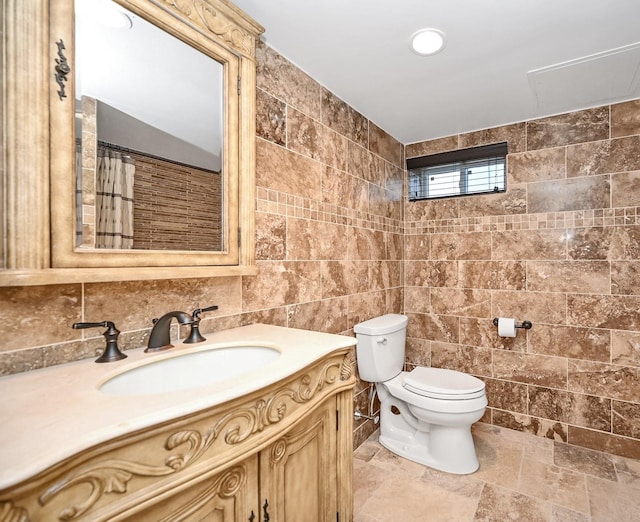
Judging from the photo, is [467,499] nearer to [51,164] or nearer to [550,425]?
[550,425]

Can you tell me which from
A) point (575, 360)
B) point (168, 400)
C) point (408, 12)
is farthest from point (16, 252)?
point (575, 360)

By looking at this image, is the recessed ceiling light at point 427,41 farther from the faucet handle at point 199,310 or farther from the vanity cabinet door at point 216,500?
the vanity cabinet door at point 216,500

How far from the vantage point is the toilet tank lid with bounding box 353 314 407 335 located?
2133mm

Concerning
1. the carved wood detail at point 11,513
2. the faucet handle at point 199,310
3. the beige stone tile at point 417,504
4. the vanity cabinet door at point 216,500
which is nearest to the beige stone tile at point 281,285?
the faucet handle at point 199,310

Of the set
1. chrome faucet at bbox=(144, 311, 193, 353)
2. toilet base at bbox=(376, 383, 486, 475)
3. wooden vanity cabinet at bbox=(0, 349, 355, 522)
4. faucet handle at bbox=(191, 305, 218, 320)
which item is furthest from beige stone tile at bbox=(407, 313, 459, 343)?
chrome faucet at bbox=(144, 311, 193, 353)

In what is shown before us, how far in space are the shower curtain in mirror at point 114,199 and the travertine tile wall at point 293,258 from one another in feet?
0.50

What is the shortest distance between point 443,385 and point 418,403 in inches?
7.4

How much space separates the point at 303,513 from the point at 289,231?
3.78 ft

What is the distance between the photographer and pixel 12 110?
81 centimetres

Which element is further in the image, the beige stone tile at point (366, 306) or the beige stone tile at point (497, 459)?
the beige stone tile at point (366, 306)

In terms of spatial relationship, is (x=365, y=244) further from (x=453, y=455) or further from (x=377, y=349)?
(x=453, y=455)

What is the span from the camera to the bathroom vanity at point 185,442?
21.1 inches

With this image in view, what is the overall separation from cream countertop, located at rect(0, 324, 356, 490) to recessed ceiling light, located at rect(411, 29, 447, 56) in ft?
4.80

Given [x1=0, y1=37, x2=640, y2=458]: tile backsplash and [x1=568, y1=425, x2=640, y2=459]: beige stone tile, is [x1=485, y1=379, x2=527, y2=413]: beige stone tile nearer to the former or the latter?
[x1=0, y1=37, x2=640, y2=458]: tile backsplash
